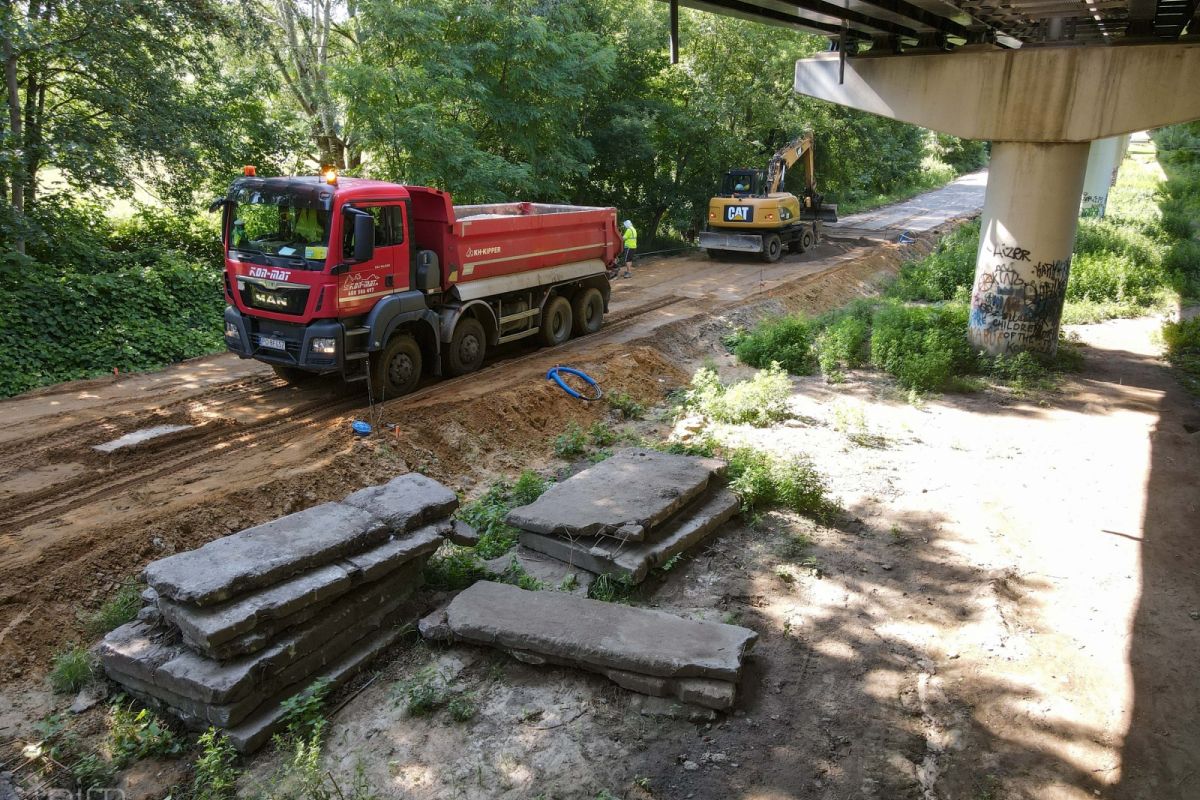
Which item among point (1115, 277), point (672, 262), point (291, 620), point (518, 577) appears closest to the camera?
point (291, 620)

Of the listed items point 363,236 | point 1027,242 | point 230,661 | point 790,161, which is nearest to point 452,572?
point 230,661

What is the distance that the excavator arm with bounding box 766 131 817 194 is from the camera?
2323cm

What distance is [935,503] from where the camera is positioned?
8.42 metres

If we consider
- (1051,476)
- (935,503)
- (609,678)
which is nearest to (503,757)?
(609,678)

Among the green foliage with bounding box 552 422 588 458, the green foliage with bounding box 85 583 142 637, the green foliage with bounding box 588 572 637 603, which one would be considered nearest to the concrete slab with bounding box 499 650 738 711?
the green foliage with bounding box 588 572 637 603

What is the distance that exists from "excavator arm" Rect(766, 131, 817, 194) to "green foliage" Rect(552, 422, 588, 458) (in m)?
14.9

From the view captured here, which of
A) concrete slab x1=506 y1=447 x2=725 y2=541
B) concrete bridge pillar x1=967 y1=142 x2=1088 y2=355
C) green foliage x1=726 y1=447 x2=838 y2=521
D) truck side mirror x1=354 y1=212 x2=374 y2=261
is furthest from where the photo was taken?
concrete bridge pillar x1=967 y1=142 x2=1088 y2=355

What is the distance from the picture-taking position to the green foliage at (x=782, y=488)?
26.3 ft

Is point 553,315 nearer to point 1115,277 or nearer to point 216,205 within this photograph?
point 216,205

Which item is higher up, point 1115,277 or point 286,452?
point 1115,277

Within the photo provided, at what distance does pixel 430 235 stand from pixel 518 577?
246 inches

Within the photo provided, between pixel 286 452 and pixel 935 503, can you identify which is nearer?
pixel 935 503

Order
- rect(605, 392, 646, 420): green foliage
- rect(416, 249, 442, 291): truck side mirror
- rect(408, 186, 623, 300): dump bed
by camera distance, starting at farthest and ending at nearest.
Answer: rect(605, 392, 646, 420): green foliage, rect(408, 186, 623, 300): dump bed, rect(416, 249, 442, 291): truck side mirror

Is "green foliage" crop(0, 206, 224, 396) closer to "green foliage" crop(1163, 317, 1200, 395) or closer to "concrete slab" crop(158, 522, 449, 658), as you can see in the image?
"concrete slab" crop(158, 522, 449, 658)
